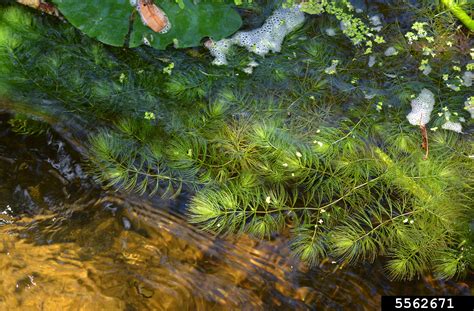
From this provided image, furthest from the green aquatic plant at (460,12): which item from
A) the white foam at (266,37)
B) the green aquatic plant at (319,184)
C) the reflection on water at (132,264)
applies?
the reflection on water at (132,264)

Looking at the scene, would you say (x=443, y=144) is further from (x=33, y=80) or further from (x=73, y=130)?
(x=33, y=80)

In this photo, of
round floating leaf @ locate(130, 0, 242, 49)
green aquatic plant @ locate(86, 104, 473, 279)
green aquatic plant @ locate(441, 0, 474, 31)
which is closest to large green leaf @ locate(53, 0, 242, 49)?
round floating leaf @ locate(130, 0, 242, 49)

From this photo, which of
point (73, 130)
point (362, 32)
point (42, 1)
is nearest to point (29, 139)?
point (73, 130)

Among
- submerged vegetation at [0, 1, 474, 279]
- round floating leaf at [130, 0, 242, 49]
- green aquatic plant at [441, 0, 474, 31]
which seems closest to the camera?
submerged vegetation at [0, 1, 474, 279]

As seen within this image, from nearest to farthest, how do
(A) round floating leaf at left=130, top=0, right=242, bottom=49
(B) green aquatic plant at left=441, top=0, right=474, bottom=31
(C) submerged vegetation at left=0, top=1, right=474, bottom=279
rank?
(C) submerged vegetation at left=0, top=1, right=474, bottom=279
(A) round floating leaf at left=130, top=0, right=242, bottom=49
(B) green aquatic plant at left=441, top=0, right=474, bottom=31

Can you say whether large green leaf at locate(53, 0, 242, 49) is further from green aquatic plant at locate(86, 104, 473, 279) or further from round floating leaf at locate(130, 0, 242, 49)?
green aquatic plant at locate(86, 104, 473, 279)
